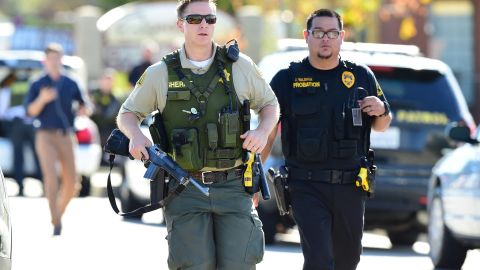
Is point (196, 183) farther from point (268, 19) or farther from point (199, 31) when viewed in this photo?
point (268, 19)

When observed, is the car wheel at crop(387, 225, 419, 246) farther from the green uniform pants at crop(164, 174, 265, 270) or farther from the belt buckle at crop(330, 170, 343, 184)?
the green uniform pants at crop(164, 174, 265, 270)

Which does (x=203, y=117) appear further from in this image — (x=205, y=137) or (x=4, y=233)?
(x=4, y=233)

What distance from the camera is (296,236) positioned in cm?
1544

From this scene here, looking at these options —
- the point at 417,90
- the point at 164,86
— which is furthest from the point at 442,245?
the point at 164,86

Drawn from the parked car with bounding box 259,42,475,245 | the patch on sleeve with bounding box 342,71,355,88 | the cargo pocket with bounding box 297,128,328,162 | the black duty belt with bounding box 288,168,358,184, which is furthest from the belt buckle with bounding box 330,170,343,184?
the parked car with bounding box 259,42,475,245

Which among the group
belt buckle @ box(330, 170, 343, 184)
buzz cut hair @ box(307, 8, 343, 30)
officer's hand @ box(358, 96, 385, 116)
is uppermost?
buzz cut hair @ box(307, 8, 343, 30)

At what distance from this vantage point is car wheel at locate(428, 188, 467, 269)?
11836mm

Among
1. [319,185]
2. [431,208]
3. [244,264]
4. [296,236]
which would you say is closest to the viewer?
[244,264]

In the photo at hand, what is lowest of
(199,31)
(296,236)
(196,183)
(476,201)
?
(296,236)

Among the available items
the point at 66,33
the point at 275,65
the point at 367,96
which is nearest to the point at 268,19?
the point at 66,33

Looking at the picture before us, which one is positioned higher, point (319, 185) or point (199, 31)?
point (199, 31)

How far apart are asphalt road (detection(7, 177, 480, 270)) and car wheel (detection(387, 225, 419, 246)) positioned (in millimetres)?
82

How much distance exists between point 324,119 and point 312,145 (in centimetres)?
18

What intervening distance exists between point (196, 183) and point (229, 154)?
0.23m
